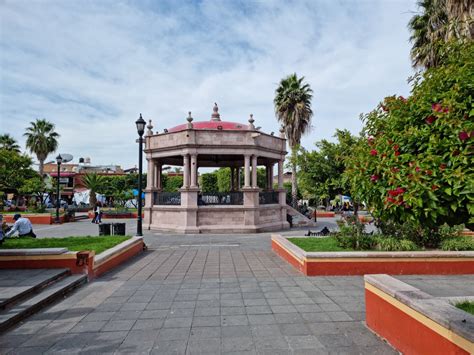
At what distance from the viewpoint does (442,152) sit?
8.77 ft

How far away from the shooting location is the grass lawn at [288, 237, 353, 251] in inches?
341

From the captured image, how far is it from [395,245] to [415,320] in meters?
5.26

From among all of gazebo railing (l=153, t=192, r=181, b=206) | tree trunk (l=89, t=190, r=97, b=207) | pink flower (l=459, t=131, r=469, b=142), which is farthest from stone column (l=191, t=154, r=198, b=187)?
tree trunk (l=89, t=190, r=97, b=207)

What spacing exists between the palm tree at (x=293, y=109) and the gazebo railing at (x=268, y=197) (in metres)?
6.64

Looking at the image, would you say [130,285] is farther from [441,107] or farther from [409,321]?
[441,107]

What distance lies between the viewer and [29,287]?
5828 millimetres

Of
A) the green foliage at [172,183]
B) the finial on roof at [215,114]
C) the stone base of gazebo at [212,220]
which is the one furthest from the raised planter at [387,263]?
the green foliage at [172,183]

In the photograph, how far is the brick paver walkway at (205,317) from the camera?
159 inches

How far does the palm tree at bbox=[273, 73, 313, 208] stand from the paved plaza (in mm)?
20734

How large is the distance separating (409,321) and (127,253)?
8636mm

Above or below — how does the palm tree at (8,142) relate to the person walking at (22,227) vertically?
above

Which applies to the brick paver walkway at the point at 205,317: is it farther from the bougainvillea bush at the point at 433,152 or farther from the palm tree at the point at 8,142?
the palm tree at the point at 8,142

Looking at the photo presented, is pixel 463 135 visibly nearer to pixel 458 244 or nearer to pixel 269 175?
pixel 458 244

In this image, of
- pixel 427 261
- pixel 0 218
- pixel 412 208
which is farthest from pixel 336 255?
pixel 0 218
